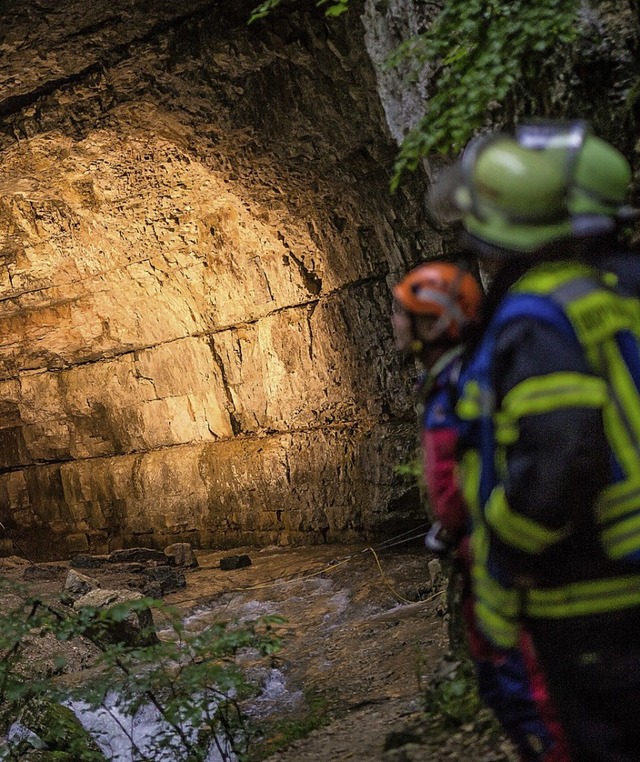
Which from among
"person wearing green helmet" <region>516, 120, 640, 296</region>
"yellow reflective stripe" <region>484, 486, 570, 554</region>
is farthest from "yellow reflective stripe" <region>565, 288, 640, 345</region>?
"yellow reflective stripe" <region>484, 486, 570, 554</region>

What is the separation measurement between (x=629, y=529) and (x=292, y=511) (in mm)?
9808

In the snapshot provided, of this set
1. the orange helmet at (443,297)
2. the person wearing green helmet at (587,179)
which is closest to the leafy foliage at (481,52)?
the orange helmet at (443,297)

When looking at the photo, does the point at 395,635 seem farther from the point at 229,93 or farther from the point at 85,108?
the point at 85,108

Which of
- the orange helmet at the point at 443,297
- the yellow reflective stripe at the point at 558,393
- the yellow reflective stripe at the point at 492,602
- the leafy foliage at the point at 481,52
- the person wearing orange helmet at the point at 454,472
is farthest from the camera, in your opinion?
the leafy foliage at the point at 481,52

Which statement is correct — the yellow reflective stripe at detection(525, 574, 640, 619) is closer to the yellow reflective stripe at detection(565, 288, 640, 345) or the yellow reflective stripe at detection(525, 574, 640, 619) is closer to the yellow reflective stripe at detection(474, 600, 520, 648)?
the yellow reflective stripe at detection(474, 600, 520, 648)

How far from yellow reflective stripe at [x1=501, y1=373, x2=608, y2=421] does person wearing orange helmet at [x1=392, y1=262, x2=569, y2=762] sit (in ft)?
1.05

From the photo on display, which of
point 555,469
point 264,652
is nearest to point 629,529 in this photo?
point 555,469

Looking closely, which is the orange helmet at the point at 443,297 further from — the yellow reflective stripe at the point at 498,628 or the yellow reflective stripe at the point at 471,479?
the yellow reflective stripe at the point at 498,628

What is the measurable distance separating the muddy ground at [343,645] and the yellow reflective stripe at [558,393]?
190 centimetres

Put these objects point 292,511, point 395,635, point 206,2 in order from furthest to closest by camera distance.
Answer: point 292,511 → point 206,2 → point 395,635

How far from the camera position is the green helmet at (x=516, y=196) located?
168 cm

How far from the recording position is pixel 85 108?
30.5 ft

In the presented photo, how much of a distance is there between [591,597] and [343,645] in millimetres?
5402

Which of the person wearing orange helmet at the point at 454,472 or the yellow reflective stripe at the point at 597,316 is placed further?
the person wearing orange helmet at the point at 454,472
